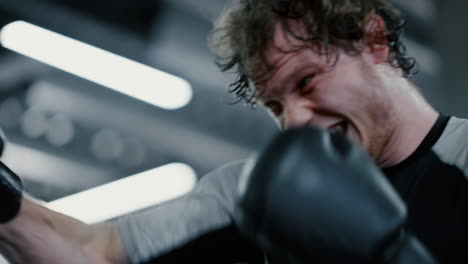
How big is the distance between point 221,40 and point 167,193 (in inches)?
124

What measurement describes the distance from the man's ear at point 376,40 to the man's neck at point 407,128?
0.31 feet

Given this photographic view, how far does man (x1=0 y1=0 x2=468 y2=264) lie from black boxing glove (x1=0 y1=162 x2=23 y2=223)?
18mm

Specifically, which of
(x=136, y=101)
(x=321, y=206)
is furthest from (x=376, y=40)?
(x=136, y=101)

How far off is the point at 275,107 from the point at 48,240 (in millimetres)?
457

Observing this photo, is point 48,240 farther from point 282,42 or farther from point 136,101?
point 136,101

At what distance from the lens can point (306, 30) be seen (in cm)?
139

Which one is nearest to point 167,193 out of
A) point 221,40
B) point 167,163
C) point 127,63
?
point 167,163

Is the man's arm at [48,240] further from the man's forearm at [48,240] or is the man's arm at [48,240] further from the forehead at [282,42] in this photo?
the forehead at [282,42]

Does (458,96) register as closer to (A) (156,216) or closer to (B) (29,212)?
(A) (156,216)

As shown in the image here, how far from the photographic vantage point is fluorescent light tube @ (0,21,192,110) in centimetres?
327

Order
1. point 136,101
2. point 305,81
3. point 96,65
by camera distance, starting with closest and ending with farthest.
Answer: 1. point 305,81
2. point 96,65
3. point 136,101

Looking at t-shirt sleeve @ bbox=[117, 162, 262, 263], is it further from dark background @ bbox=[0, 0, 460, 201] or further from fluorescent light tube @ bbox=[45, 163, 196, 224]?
fluorescent light tube @ bbox=[45, 163, 196, 224]

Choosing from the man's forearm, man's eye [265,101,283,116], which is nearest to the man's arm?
the man's forearm

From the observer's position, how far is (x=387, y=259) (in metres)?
0.99
